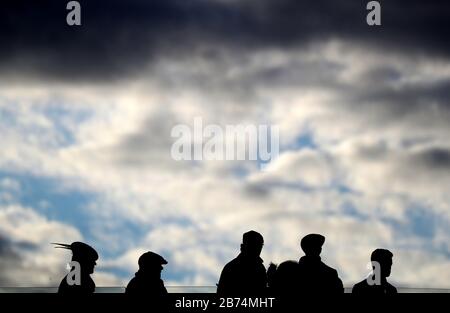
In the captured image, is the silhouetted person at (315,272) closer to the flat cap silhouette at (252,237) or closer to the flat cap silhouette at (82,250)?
the flat cap silhouette at (252,237)

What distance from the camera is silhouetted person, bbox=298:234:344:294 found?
30.8 feet

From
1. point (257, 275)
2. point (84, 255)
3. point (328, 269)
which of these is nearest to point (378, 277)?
point (328, 269)

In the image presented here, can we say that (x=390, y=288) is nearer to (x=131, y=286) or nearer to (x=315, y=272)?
(x=315, y=272)

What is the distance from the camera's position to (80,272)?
371 inches

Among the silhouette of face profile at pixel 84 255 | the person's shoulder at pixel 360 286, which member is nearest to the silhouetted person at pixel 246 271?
the person's shoulder at pixel 360 286

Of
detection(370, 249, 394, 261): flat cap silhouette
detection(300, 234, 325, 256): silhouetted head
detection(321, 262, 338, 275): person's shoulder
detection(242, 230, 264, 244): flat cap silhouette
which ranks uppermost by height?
detection(242, 230, 264, 244): flat cap silhouette

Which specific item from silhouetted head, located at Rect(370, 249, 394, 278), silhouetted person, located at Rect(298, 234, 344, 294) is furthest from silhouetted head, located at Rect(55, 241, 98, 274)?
silhouetted head, located at Rect(370, 249, 394, 278)

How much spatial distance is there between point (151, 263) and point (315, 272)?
2.32m

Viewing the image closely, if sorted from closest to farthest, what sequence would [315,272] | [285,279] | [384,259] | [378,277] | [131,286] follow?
[131,286] → [315,272] → [285,279] → [378,277] → [384,259]

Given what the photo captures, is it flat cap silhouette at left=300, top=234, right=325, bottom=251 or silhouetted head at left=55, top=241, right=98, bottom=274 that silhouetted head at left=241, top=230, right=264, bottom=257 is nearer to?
flat cap silhouette at left=300, top=234, right=325, bottom=251

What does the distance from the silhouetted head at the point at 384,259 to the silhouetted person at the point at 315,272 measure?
730 millimetres

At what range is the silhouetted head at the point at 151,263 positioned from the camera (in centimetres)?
948

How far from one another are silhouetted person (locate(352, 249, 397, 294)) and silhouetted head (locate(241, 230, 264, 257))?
1515mm
